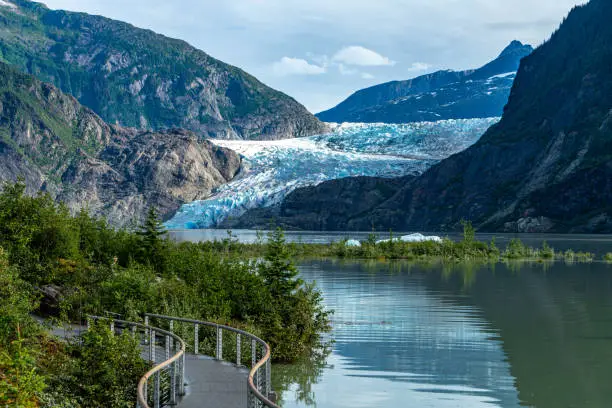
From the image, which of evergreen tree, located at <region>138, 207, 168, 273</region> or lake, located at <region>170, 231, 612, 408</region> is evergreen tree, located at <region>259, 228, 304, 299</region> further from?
evergreen tree, located at <region>138, 207, 168, 273</region>

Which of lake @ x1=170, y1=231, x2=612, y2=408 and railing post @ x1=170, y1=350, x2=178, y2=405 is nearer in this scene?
railing post @ x1=170, y1=350, x2=178, y2=405

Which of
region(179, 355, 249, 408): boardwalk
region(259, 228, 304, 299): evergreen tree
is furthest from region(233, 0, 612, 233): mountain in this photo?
region(179, 355, 249, 408): boardwalk

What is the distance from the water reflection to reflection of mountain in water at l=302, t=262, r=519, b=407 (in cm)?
4

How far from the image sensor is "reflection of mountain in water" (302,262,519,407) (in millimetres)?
20406

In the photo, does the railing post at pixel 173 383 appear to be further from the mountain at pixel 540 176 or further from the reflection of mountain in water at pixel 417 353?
the mountain at pixel 540 176

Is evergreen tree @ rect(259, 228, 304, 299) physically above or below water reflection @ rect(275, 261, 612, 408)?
above

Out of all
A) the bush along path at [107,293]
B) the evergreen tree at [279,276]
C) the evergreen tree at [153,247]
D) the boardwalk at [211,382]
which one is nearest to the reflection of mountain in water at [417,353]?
the bush along path at [107,293]

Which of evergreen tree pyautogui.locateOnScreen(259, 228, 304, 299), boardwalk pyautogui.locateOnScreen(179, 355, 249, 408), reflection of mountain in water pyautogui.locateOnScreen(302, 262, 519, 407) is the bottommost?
reflection of mountain in water pyautogui.locateOnScreen(302, 262, 519, 407)

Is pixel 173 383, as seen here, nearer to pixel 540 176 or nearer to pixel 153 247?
pixel 153 247

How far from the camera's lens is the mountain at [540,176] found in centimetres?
15888

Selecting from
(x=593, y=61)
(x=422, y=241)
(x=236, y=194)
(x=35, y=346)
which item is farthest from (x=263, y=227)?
(x=35, y=346)

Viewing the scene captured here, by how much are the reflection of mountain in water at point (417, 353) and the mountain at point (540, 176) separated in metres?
123

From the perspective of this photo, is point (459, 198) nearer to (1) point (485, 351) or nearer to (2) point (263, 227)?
(2) point (263, 227)

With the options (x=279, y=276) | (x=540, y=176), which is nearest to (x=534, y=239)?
(x=540, y=176)
